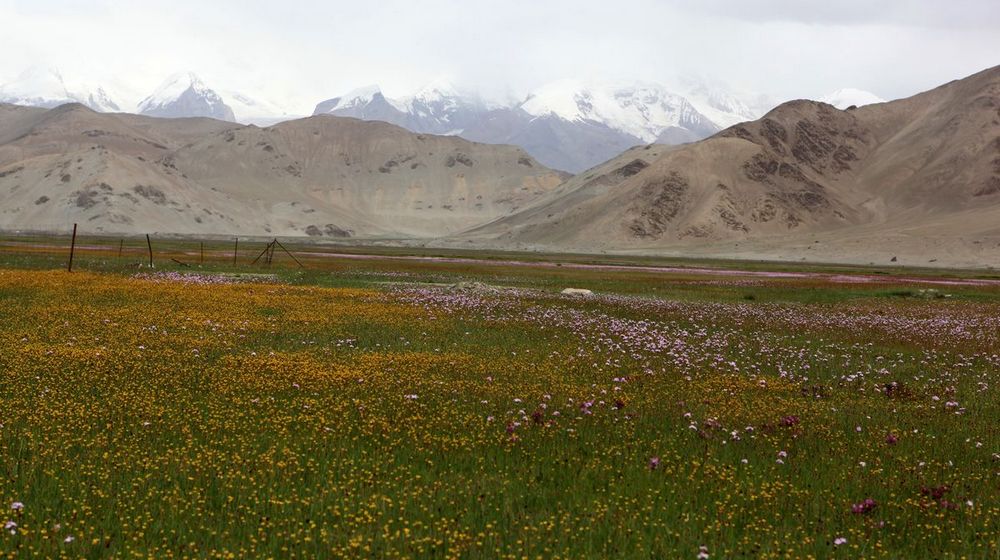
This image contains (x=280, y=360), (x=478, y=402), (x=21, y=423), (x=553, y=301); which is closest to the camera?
(x=21, y=423)

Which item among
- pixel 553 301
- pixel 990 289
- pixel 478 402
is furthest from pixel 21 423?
pixel 990 289

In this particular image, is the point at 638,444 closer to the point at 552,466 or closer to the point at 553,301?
the point at 552,466

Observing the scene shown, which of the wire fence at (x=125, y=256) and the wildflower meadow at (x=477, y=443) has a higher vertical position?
the wire fence at (x=125, y=256)

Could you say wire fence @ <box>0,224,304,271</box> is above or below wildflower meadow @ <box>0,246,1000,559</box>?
above

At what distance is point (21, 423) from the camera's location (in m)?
11.2

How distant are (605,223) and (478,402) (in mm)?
188535

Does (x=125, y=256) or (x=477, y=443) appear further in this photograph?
(x=125, y=256)

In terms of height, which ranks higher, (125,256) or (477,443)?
(125,256)

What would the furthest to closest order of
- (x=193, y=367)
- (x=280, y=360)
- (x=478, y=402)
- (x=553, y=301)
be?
(x=553, y=301) < (x=280, y=360) < (x=193, y=367) < (x=478, y=402)

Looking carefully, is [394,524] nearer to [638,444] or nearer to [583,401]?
[638,444]

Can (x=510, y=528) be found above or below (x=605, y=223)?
below

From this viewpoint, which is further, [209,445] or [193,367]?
[193,367]

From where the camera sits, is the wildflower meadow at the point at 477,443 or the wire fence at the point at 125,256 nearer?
the wildflower meadow at the point at 477,443

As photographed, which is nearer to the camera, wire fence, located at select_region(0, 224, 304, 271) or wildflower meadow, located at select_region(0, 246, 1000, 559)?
wildflower meadow, located at select_region(0, 246, 1000, 559)
